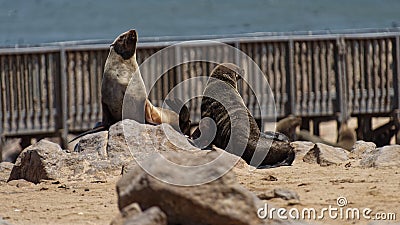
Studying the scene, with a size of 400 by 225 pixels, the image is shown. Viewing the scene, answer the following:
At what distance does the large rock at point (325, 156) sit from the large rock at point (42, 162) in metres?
2.43

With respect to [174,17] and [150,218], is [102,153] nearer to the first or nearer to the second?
[150,218]

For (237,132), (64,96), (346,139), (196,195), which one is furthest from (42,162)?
(346,139)

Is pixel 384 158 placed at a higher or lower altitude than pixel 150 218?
lower

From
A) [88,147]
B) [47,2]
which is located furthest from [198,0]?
[88,147]

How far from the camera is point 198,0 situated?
79.8 ft

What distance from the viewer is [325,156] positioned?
911cm

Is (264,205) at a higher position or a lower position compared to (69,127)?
higher

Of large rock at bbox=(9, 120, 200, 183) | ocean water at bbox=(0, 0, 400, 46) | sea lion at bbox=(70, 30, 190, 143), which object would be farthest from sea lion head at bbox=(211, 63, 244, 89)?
ocean water at bbox=(0, 0, 400, 46)

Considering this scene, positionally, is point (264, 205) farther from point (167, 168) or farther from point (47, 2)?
point (47, 2)

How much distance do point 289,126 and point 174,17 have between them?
9831 mm

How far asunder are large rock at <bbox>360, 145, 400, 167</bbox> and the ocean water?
1272cm

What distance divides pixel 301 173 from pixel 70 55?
6660 millimetres

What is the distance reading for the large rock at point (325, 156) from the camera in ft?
29.7

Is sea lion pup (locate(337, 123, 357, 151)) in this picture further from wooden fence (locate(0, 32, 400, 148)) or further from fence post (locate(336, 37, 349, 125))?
wooden fence (locate(0, 32, 400, 148))
